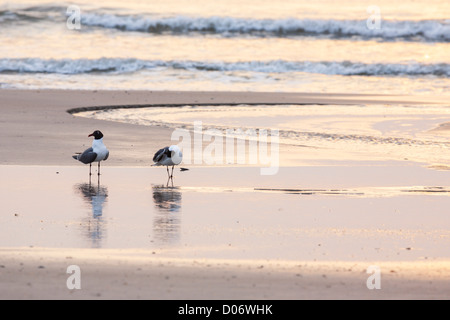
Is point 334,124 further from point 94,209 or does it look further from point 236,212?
point 94,209

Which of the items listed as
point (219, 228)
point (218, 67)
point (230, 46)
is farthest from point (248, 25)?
point (219, 228)

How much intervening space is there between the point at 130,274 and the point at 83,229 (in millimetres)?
1546

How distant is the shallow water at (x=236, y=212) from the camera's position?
6742 millimetres

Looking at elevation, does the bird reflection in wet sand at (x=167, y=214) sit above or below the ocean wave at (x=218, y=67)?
below

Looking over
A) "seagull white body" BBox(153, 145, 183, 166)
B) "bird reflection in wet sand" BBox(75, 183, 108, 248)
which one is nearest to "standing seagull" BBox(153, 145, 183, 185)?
"seagull white body" BBox(153, 145, 183, 166)

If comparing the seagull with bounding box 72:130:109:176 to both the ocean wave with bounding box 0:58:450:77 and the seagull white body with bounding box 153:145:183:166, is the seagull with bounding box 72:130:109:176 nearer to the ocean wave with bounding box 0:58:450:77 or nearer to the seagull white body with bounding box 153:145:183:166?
the seagull white body with bounding box 153:145:183:166

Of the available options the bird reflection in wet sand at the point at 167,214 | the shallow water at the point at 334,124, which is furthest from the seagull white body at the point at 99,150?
the shallow water at the point at 334,124

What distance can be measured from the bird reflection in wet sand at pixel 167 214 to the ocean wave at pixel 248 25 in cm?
3523

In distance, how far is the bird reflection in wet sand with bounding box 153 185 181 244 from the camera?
23.1ft

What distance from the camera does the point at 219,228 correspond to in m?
7.40

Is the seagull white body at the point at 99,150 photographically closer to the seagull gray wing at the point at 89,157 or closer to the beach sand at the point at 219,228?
the seagull gray wing at the point at 89,157

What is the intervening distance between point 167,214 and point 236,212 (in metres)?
0.67
